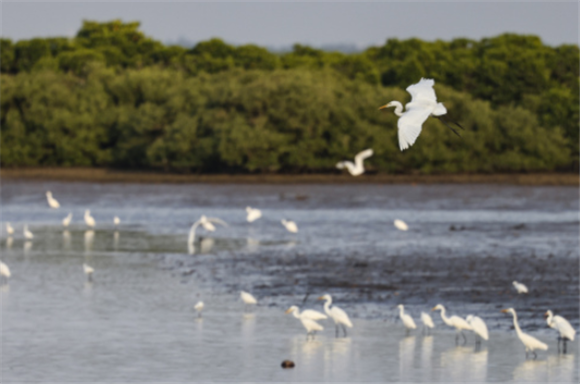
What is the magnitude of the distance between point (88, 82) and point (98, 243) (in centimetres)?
3437

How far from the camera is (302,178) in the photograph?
51219mm

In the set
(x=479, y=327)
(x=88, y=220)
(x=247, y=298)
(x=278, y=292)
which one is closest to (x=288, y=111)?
(x=88, y=220)

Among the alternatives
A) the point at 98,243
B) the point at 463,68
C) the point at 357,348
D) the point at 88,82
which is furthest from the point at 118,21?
the point at 357,348

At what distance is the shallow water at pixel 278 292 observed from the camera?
12.4 meters

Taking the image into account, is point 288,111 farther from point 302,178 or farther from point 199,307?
point 199,307

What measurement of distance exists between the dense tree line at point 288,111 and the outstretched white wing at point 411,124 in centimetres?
4145

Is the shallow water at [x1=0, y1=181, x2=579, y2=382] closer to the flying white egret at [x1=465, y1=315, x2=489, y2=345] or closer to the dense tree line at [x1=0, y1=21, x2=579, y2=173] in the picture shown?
the flying white egret at [x1=465, y1=315, x2=489, y2=345]

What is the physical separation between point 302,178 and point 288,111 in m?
3.31

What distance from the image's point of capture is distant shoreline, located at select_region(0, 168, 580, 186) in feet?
164

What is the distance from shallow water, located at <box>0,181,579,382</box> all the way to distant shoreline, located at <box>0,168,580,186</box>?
604 inches

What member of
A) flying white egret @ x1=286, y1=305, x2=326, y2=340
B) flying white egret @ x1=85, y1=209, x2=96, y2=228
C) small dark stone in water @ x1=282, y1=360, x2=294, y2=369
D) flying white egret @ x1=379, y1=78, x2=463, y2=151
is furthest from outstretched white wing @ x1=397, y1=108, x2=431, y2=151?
flying white egret @ x1=85, y1=209, x2=96, y2=228

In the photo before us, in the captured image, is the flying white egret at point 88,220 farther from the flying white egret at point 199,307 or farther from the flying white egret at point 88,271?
the flying white egret at point 199,307

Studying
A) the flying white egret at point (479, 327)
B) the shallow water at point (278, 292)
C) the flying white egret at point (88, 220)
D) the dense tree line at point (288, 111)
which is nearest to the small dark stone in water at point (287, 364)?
the shallow water at point (278, 292)

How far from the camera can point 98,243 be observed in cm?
2608
